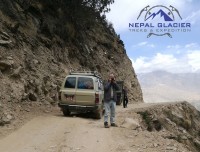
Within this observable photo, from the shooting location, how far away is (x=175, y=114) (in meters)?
30.0

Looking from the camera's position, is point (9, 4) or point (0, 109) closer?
point (0, 109)

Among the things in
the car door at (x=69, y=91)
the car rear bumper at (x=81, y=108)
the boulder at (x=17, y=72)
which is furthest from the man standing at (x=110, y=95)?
the boulder at (x=17, y=72)

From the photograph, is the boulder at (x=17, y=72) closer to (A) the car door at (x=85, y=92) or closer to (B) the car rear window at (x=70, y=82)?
(B) the car rear window at (x=70, y=82)

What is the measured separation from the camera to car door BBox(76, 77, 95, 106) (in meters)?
19.6

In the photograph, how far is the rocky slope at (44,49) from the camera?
19438 millimetres

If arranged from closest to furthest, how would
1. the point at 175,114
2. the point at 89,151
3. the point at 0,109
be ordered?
the point at 89,151 < the point at 0,109 < the point at 175,114

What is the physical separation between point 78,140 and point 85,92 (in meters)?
6.64

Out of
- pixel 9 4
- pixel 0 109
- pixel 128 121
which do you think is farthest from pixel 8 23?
pixel 128 121

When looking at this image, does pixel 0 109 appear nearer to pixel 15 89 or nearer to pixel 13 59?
pixel 15 89

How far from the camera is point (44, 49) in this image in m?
25.9

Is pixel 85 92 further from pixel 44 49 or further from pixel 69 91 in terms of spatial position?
pixel 44 49

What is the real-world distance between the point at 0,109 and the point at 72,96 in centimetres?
442

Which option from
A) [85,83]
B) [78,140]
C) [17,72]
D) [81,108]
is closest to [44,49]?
[17,72]

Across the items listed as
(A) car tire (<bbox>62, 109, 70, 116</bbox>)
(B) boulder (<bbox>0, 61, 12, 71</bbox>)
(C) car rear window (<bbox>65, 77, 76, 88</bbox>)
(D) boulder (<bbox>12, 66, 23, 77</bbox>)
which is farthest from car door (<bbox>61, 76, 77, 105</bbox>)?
(B) boulder (<bbox>0, 61, 12, 71</bbox>)
